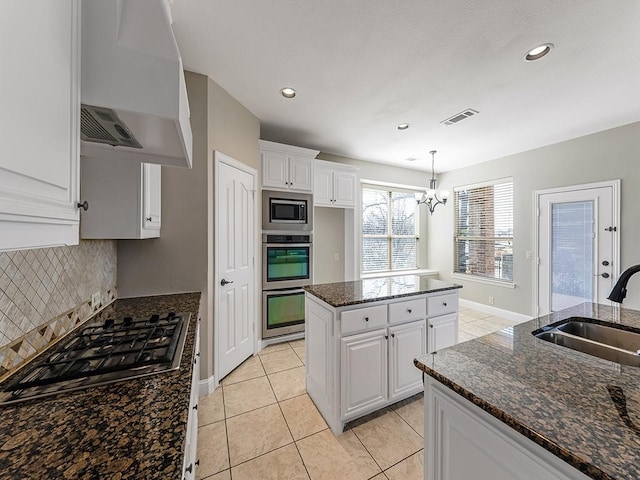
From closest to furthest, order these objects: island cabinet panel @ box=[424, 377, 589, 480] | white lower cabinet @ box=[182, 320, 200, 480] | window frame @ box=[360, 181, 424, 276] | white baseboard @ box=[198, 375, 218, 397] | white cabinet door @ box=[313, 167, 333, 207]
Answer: island cabinet panel @ box=[424, 377, 589, 480], white lower cabinet @ box=[182, 320, 200, 480], white baseboard @ box=[198, 375, 218, 397], white cabinet door @ box=[313, 167, 333, 207], window frame @ box=[360, 181, 424, 276]

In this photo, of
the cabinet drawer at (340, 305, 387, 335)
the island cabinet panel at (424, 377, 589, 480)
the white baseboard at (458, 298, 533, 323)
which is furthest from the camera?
the white baseboard at (458, 298, 533, 323)

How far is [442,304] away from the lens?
220 cm

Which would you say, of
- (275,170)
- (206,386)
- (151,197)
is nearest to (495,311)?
(275,170)

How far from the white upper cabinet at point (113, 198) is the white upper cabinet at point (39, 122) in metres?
0.93

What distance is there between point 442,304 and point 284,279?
1.82 m

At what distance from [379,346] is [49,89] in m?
2.03

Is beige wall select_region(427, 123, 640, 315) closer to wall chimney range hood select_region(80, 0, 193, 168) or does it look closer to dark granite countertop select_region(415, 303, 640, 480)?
dark granite countertop select_region(415, 303, 640, 480)

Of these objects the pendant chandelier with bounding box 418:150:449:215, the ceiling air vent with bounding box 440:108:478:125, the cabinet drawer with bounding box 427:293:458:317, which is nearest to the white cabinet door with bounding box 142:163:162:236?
the cabinet drawer with bounding box 427:293:458:317

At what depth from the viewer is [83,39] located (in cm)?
75

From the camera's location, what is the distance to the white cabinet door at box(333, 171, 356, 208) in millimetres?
3852

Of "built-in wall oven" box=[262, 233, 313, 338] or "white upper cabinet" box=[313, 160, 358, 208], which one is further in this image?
"white upper cabinet" box=[313, 160, 358, 208]

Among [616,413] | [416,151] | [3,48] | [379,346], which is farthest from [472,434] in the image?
[416,151]

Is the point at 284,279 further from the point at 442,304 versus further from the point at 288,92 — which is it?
the point at 288,92

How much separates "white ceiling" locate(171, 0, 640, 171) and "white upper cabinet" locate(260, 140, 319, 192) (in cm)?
32
